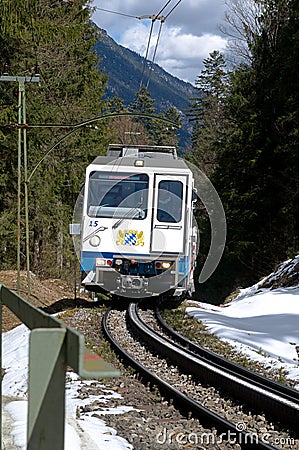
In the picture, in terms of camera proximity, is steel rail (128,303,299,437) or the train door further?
the train door

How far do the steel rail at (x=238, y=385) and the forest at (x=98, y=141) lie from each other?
1044cm

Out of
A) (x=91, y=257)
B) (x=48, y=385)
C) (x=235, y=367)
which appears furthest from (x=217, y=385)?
(x=91, y=257)

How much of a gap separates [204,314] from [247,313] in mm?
1144

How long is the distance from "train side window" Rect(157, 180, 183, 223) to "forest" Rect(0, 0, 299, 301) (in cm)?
551

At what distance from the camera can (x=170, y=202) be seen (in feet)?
50.9

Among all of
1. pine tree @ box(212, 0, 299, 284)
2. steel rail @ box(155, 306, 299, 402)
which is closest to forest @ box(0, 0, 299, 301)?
pine tree @ box(212, 0, 299, 284)

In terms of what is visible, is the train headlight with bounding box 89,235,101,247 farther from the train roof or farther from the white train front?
→ the train roof

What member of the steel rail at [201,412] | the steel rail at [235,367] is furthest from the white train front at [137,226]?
the steel rail at [201,412]

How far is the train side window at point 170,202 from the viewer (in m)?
15.4

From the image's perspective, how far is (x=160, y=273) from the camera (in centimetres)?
1530

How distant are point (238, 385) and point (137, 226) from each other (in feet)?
26.4

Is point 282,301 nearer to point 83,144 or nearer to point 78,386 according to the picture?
point 78,386

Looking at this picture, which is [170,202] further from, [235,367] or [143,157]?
[235,367]

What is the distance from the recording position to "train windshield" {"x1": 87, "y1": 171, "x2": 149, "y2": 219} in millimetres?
15398
